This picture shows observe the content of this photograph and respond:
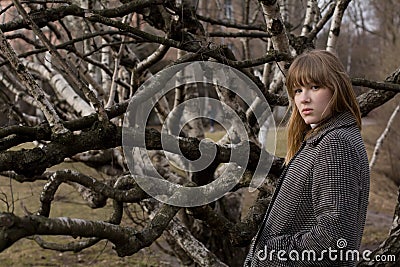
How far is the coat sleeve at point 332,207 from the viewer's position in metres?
1.71

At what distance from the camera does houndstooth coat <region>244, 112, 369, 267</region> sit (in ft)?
5.62

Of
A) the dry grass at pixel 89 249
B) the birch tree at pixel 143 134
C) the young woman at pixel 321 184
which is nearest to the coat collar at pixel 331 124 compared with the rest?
the young woman at pixel 321 184

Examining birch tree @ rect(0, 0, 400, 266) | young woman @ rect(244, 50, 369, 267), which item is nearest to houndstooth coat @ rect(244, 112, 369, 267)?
young woman @ rect(244, 50, 369, 267)

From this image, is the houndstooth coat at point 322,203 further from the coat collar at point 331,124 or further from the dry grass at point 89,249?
the dry grass at point 89,249

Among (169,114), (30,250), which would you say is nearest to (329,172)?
(169,114)

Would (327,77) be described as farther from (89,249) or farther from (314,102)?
(89,249)

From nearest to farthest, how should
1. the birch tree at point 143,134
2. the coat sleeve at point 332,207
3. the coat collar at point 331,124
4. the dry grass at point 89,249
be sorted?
the coat sleeve at point 332,207 → the coat collar at point 331,124 → the birch tree at point 143,134 → the dry grass at point 89,249

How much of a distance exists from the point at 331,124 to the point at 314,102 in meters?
0.10

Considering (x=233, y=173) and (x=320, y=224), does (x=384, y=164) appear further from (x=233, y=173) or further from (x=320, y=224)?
(x=320, y=224)

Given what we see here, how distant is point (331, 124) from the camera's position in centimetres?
189

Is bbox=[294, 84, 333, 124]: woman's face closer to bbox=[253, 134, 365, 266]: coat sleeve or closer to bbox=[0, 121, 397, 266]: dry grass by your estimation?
bbox=[253, 134, 365, 266]: coat sleeve

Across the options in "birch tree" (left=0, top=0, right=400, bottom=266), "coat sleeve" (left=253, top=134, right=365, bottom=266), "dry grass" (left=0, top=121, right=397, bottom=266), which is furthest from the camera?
"dry grass" (left=0, top=121, right=397, bottom=266)

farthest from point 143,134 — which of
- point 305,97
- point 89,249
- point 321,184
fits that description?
point 89,249

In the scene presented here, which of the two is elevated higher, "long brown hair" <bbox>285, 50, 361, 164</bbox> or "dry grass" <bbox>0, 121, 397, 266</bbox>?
"long brown hair" <bbox>285, 50, 361, 164</bbox>
